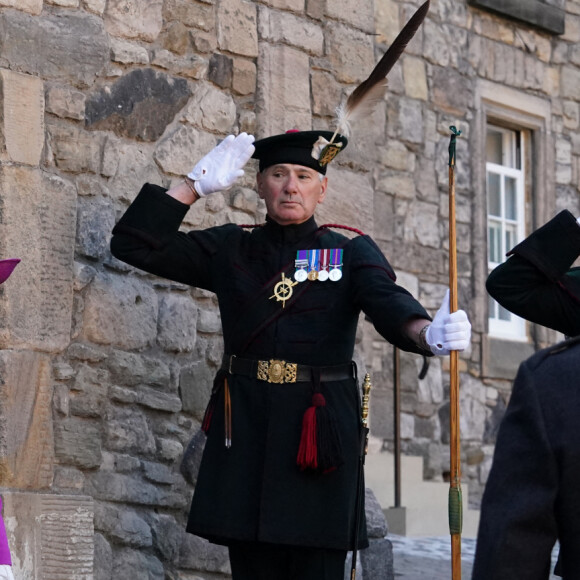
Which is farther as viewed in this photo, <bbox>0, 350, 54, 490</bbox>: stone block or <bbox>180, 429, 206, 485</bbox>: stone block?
<bbox>180, 429, 206, 485</bbox>: stone block

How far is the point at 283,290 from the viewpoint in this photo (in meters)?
4.16

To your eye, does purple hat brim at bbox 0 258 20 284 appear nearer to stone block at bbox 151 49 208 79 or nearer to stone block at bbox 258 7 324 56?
stone block at bbox 151 49 208 79

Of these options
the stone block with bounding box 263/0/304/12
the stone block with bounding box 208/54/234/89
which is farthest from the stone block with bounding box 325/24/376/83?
the stone block with bounding box 208/54/234/89

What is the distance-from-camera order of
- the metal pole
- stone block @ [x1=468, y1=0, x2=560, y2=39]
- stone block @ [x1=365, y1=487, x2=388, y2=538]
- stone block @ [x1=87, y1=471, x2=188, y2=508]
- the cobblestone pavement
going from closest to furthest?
stone block @ [x1=87, y1=471, x2=188, y2=508] < stone block @ [x1=365, y1=487, x2=388, y2=538] < the cobblestone pavement < the metal pole < stone block @ [x1=468, y1=0, x2=560, y2=39]

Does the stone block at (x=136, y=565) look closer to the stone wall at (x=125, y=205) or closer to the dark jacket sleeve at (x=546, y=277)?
the stone wall at (x=125, y=205)

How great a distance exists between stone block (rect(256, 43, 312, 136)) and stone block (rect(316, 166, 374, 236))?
0.25 m

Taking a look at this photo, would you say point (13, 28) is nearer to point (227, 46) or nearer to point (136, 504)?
point (227, 46)

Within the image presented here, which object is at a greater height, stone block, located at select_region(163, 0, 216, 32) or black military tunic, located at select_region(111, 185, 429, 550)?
stone block, located at select_region(163, 0, 216, 32)

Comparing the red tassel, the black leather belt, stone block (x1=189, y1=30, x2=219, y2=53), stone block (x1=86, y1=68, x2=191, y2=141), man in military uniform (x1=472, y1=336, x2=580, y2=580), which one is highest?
stone block (x1=189, y1=30, x2=219, y2=53)

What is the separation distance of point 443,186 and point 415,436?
1727 millimetres

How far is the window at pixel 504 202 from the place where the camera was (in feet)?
33.2

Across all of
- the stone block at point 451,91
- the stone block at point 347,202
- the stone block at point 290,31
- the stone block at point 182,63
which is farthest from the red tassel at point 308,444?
the stone block at point 451,91

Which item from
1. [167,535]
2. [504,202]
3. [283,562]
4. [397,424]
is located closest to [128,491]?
[167,535]

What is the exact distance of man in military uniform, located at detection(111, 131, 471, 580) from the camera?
3.96 meters
